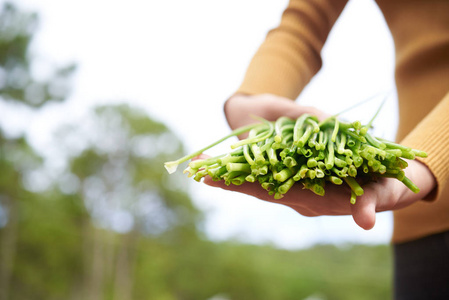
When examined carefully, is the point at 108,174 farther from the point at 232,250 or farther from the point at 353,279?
the point at 353,279

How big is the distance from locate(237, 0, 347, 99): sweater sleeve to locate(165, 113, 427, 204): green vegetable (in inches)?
15.8

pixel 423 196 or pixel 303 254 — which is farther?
pixel 303 254

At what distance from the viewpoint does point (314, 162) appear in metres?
0.72

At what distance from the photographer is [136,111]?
12.9 meters

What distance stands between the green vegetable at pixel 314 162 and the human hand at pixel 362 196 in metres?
0.01

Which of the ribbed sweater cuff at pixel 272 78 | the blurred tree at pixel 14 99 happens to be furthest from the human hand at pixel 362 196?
the blurred tree at pixel 14 99

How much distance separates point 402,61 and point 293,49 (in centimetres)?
31

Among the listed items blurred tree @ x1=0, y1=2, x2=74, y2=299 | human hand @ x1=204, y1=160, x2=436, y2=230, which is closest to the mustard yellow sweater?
human hand @ x1=204, y1=160, x2=436, y2=230

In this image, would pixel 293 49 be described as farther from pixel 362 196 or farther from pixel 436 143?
pixel 362 196

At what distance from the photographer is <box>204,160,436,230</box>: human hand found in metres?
0.69

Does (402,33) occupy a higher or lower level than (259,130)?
higher

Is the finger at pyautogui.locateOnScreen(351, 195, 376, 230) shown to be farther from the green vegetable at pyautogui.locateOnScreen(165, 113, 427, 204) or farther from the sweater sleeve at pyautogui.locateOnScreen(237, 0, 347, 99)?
the sweater sleeve at pyautogui.locateOnScreen(237, 0, 347, 99)

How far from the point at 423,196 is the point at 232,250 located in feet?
35.5

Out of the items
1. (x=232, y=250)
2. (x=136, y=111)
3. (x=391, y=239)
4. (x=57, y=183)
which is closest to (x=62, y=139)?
(x=57, y=183)
